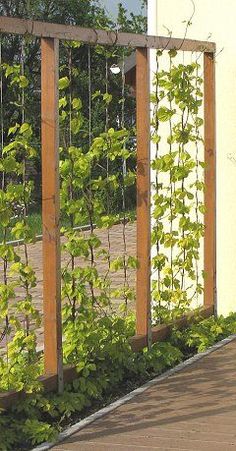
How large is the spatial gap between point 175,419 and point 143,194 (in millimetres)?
1808

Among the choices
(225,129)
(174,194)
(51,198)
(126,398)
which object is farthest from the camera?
(225,129)

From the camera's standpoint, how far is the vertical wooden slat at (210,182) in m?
8.25

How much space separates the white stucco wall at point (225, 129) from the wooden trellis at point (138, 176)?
1.32 feet

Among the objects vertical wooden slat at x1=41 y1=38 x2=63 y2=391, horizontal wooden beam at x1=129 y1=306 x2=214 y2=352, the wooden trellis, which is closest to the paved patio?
horizontal wooden beam at x1=129 y1=306 x2=214 y2=352

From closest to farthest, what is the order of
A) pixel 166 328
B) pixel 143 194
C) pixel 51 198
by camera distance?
pixel 51 198
pixel 143 194
pixel 166 328

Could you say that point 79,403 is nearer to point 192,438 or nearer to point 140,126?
point 192,438

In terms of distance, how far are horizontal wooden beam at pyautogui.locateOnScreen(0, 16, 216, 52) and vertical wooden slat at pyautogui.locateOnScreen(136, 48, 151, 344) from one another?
216 millimetres

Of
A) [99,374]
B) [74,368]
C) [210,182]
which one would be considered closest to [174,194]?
[210,182]

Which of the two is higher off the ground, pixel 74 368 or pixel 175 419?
pixel 74 368

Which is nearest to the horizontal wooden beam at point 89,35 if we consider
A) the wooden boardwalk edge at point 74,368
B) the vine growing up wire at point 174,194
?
the vine growing up wire at point 174,194

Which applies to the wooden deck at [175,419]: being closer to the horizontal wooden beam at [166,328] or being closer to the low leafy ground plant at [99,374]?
the low leafy ground plant at [99,374]

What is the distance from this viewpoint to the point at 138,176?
23.1 ft

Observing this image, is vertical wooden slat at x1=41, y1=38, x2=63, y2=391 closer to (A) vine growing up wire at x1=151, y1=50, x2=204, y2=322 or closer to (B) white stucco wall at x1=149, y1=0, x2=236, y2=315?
(A) vine growing up wire at x1=151, y1=50, x2=204, y2=322

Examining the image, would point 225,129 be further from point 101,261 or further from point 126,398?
point 126,398
